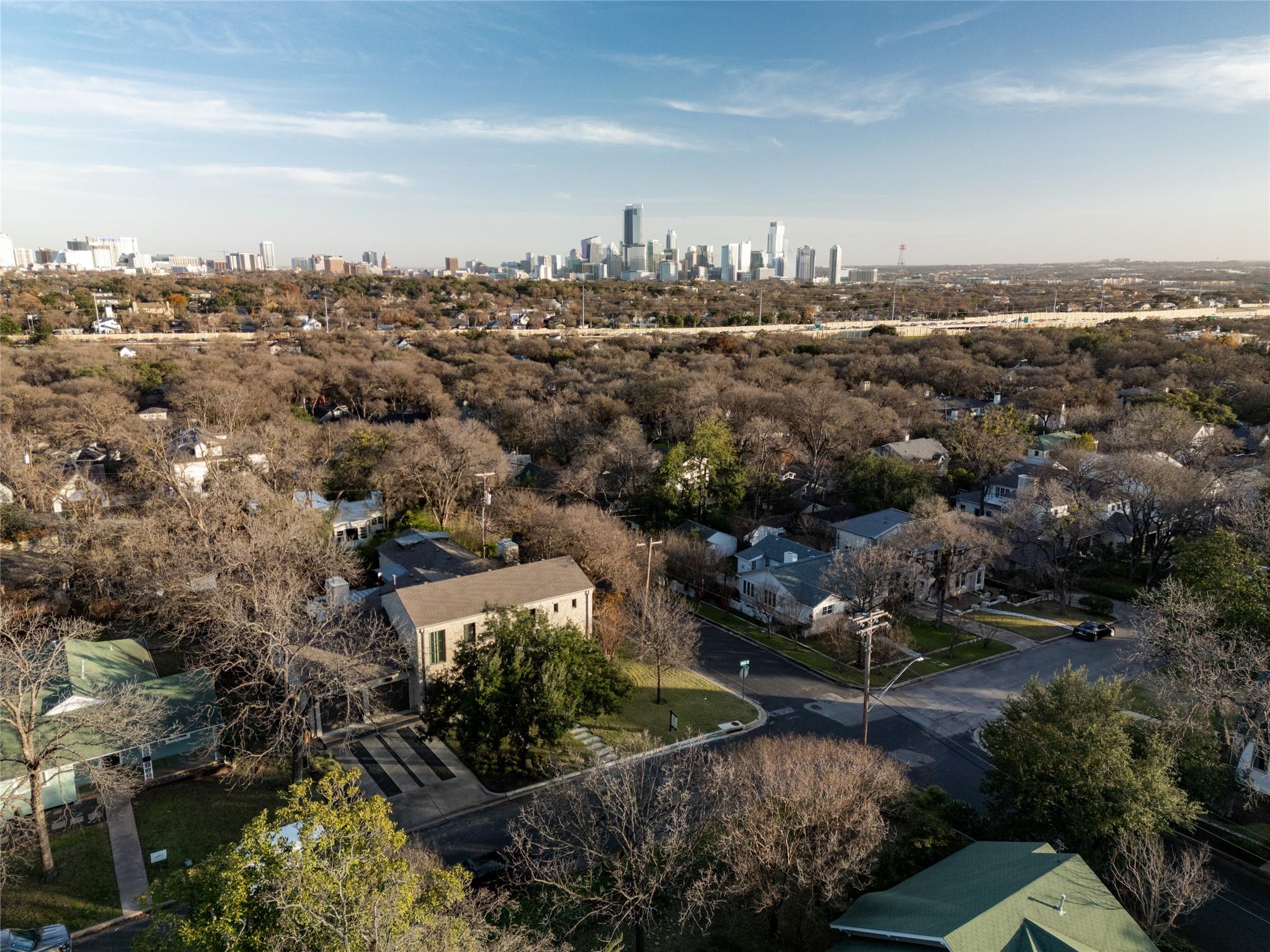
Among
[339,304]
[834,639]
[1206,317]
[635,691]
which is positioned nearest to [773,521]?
[834,639]

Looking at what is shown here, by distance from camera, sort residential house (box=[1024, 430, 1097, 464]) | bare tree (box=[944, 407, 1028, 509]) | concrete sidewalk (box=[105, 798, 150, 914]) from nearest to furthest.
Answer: concrete sidewalk (box=[105, 798, 150, 914]) → bare tree (box=[944, 407, 1028, 509]) → residential house (box=[1024, 430, 1097, 464])

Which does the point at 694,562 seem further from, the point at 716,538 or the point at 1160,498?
the point at 1160,498

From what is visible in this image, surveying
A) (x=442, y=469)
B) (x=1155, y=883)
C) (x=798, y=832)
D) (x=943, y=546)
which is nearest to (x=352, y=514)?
(x=442, y=469)

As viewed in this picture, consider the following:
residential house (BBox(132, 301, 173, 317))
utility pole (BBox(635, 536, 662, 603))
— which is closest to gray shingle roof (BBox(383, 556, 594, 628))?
utility pole (BBox(635, 536, 662, 603))

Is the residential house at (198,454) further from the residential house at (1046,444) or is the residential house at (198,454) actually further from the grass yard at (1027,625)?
the residential house at (1046,444)

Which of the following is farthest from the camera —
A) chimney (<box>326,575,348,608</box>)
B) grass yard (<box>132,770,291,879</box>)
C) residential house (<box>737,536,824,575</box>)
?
residential house (<box>737,536,824,575</box>)

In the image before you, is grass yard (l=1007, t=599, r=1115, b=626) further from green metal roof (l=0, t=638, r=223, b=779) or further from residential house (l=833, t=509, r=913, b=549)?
green metal roof (l=0, t=638, r=223, b=779)
